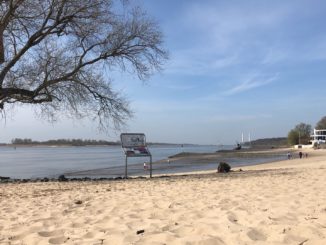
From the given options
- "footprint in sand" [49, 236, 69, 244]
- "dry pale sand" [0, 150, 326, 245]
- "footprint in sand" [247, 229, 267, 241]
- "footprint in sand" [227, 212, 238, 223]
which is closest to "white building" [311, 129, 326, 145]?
"dry pale sand" [0, 150, 326, 245]

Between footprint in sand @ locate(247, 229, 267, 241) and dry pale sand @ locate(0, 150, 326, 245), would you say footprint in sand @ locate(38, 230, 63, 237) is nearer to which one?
dry pale sand @ locate(0, 150, 326, 245)

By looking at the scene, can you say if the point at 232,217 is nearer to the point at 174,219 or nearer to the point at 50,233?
the point at 174,219

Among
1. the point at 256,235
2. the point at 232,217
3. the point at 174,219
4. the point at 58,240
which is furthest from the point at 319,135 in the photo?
the point at 58,240

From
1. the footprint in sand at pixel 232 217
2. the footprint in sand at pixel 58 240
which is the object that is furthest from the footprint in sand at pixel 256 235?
the footprint in sand at pixel 58 240

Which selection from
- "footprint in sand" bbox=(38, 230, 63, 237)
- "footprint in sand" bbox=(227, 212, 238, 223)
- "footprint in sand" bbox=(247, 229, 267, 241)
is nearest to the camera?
"footprint in sand" bbox=(247, 229, 267, 241)

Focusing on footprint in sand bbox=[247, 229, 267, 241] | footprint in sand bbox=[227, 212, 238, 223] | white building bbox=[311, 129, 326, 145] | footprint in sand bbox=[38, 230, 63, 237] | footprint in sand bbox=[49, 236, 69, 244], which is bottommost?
footprint in sand bbox=[49, 236, 69, 244]

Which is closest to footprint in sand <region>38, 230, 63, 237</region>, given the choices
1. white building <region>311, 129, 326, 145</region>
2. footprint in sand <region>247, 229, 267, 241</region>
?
footprint in sand <region>247, 229, 267, 241</region>

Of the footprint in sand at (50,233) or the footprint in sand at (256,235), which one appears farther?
the footprint in sand at (50,233)

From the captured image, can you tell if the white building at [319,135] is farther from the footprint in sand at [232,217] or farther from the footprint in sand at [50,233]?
the footprint in sand at [50,233]

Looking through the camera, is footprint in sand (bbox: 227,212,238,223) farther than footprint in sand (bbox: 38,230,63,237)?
Yes

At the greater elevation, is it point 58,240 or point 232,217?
point 232,217

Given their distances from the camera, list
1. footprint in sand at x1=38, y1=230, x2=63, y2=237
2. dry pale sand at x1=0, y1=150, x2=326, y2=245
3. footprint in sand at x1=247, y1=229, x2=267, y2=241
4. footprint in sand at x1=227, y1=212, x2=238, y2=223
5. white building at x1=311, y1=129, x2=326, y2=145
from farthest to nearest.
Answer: white building at x1=311, y1=129, x2=326, y2=145, footprint in sand at x1=227, y1=212, x2=238, y2=223, footprint in sand at x1=38, y1=230, x2=63, y2=237, dry pale sand at x1=0, y1=150, x2=326, y2=245, footprint in sand at x1=247, y1=229, x2=267, y2=241

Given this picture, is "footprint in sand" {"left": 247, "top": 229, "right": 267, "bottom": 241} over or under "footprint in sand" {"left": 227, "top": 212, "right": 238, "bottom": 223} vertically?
under

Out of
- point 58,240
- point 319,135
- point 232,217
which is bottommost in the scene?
point 58,240
